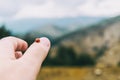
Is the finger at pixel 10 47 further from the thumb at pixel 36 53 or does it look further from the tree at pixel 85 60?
the tree at pixel 85 60

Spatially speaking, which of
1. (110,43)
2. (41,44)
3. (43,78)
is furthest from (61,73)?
(41,44)

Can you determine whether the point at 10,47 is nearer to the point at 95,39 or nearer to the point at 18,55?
the point at 18,55

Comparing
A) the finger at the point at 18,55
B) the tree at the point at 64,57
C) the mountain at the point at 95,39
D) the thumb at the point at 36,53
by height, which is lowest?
the tree at the point at 64,57

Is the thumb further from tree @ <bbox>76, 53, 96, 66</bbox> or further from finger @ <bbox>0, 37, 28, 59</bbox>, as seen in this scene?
tree @ <bbox>76, 53, 96, 66</bbox>

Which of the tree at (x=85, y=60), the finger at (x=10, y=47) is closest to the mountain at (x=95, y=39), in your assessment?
the tree at (x=85, y=60)

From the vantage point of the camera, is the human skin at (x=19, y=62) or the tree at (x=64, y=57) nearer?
the human skin at (x=19, y=62)

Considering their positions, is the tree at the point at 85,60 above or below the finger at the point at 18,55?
below

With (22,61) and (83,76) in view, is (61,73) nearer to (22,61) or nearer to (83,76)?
(83,76)
